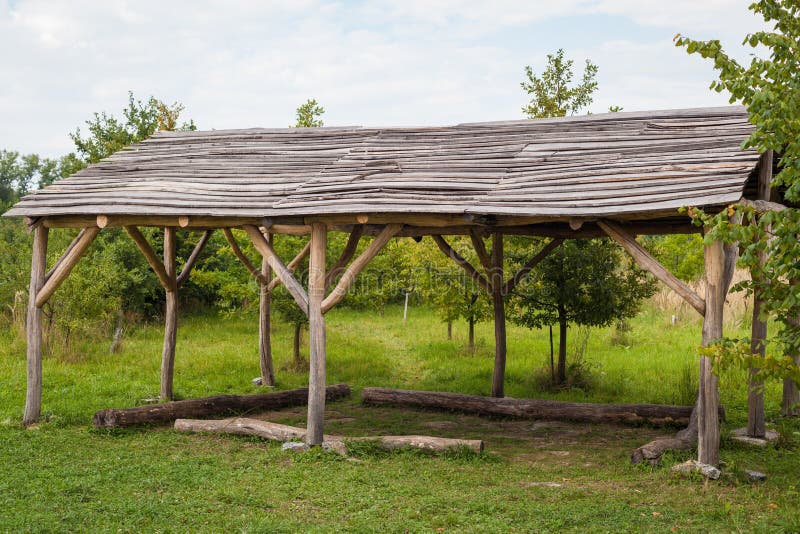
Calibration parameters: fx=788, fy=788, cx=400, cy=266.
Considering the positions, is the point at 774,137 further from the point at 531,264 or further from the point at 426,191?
the point at 531,264

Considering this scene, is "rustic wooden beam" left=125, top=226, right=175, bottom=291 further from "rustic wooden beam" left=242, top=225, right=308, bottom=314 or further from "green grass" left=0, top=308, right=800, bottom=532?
"rustic wooden beam" left=242, top=225, right=308, bottom=314

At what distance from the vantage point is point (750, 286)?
6.24 m

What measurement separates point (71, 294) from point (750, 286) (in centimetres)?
1372

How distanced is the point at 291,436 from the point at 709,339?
5017mm

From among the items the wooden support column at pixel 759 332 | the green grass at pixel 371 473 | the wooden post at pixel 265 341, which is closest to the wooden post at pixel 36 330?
the green grass at pixel 371 473

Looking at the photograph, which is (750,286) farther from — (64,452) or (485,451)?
(64,452)

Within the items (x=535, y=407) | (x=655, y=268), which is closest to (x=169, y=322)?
(x=535, y=407)

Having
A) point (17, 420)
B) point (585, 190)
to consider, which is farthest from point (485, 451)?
point (17, 420)

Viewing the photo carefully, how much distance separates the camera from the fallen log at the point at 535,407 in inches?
428

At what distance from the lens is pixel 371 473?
823cm

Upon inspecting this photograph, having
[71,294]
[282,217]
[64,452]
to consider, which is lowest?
[64,452]

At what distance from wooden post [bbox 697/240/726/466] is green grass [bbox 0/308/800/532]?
0.34 meters

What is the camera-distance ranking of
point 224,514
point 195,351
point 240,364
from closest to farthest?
1. point 224,514
2. point 240,364
3. point 195,351

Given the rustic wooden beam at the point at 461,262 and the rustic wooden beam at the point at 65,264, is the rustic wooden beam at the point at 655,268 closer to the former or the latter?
the rustic wooden beam at the point at 461,262
